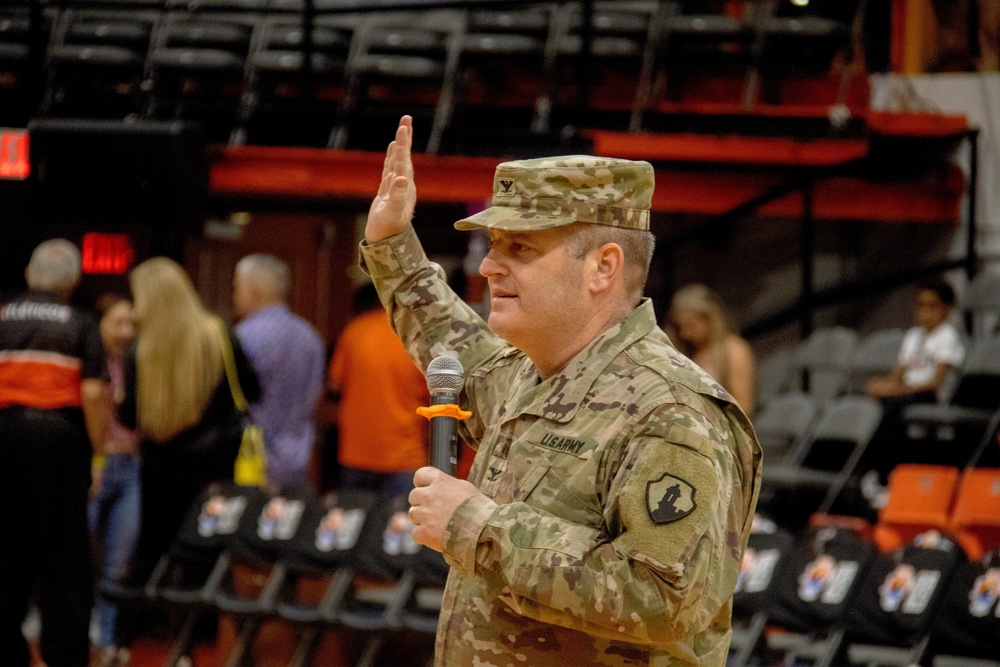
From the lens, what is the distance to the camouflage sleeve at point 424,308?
269cm

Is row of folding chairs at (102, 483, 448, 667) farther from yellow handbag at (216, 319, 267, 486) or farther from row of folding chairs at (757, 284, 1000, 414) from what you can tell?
row of folding chairs at (757, 284, 1000, 414)

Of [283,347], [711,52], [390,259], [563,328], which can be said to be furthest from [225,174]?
[563,328]

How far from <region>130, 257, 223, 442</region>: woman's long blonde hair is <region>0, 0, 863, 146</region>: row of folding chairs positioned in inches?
96.7

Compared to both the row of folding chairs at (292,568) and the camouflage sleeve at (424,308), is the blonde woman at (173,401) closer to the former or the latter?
the row of folding chairs at (292,568)

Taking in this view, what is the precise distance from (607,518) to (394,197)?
2.70 feet

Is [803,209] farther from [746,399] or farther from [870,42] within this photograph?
[746,399]

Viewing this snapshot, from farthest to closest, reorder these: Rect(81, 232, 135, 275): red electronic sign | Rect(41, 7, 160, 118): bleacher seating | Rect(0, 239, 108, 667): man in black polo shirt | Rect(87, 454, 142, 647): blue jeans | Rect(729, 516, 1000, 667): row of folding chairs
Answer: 1. Rect(81, 232, 135, 275): red electronic sign
2. Rect(41, 7, 160, 118): bleacher seating
3. Rect(87, 454, 142, 647): blue jeans
4. Rect(0, 239, 108, 667): man in black polo shirt
5. Rect(729, 516, 1000, 667): row of folding chairs

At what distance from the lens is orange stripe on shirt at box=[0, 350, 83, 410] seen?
5.50 meters

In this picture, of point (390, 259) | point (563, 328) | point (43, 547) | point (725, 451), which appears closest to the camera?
point (725, 451)

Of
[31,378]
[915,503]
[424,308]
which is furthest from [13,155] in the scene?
[424,308]

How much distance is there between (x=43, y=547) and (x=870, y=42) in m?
5.95

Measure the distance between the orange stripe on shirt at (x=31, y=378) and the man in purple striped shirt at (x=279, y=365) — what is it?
0.97m

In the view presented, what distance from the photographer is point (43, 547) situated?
547 cm

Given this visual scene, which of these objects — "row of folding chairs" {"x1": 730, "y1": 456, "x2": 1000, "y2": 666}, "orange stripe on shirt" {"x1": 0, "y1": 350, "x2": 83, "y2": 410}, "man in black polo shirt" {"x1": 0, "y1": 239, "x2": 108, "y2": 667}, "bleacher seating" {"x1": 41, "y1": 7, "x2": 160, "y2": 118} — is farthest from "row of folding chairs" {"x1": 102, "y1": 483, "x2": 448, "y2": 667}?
"bleacher seating" {"x1": 41, "y1": 7, "x2": 160, "y2": 118}
